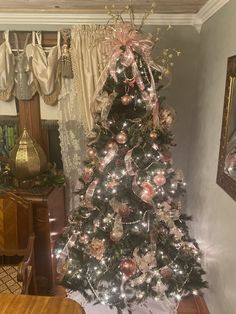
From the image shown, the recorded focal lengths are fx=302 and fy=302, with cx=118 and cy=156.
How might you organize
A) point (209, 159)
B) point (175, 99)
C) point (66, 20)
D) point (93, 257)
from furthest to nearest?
point (175, 99)
point (66, 20)
point (209, 159)
point (93, 257)

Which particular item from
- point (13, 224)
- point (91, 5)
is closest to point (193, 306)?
point (13, 224)

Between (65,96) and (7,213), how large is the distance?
42.8 inches

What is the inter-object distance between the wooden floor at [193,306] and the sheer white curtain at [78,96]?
1224mm

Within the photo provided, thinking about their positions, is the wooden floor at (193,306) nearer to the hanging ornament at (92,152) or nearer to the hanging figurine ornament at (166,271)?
the hanging figurine ornament at (166,271)

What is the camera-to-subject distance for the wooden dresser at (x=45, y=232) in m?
2.35

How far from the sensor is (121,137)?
1.94 meters

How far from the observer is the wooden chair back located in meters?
2.31

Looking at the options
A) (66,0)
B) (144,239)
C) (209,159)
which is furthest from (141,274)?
(66,0)

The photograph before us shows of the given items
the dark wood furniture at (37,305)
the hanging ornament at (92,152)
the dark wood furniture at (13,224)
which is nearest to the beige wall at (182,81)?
the hanging ornament at (92,152)

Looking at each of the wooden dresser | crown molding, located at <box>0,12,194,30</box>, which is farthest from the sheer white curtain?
the wooden dresser

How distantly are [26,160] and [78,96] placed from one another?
692mm

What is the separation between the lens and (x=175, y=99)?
2775mm

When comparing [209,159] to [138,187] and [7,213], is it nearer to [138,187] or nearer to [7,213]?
[138,187]

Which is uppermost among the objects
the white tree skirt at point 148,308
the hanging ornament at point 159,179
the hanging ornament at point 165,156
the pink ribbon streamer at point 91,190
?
the hanging ornament at point 165,156
